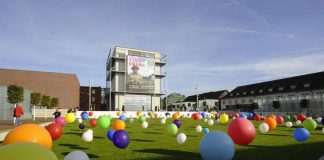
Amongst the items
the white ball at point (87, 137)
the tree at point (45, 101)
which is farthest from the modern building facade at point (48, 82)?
the white ball at point (87, 137)

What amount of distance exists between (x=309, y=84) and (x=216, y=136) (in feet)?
206

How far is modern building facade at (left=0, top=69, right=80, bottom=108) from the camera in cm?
7094

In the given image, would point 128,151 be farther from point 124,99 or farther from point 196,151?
point 124,99

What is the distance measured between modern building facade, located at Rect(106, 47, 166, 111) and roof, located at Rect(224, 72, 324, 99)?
2755 centimetres

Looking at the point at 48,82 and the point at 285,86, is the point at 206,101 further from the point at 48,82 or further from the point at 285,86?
the point at 48,82

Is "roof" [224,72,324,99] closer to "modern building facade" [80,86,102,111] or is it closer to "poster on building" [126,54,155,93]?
"poster on building" [126,54,155,93]

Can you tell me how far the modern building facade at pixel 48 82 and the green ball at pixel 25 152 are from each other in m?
71.4

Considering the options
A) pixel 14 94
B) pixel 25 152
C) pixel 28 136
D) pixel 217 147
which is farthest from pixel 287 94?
pixel 25 152

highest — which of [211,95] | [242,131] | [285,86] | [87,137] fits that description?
[285,86]

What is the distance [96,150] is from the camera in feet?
37.8

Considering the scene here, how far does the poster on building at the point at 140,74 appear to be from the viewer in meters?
68.8

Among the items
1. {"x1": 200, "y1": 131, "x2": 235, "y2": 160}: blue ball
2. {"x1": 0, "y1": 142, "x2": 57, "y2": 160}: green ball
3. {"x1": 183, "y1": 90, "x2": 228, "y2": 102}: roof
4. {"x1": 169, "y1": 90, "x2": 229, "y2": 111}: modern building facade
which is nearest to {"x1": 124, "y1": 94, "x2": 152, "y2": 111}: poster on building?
{"x1": 169, "y1": 90, "x2": 229, "y2": 111}: modern building facade

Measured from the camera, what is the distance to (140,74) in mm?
70250

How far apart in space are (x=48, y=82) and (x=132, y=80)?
20904mm
